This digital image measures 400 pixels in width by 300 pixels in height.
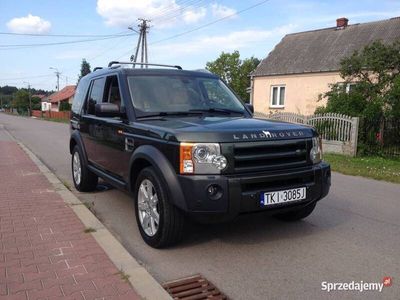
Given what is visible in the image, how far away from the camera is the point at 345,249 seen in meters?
4.70

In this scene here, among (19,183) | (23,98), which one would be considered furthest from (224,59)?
(23,98)

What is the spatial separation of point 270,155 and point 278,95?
25260 mm

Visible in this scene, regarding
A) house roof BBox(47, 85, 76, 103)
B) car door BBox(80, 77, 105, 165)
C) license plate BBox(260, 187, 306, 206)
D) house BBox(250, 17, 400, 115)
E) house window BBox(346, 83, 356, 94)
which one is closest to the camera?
license plate BBox(260, 187, 306, 206)

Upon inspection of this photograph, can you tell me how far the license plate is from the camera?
4.30 meters

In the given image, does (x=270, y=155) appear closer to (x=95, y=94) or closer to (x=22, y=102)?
(x=95, y=94)

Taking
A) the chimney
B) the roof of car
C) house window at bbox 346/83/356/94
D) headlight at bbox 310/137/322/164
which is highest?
the chimney

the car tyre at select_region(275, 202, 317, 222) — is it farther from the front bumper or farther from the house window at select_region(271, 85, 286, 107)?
the house window at select_region(271, 85, 286, 107)

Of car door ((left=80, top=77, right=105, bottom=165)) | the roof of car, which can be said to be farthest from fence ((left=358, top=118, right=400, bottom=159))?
car door ((left=80, top=77, right=105, bottom=165))

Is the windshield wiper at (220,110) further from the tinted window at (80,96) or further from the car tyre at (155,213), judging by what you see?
the tinted window at (80,96)

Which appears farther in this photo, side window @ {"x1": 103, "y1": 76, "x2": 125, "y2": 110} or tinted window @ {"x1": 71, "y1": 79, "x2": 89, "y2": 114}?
tinted window @ {"x1": 71, "y1": 79, "x2": 89, "y2": 114}

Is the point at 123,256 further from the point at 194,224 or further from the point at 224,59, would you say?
the point at 224,59

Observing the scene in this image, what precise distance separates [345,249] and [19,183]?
238 inches

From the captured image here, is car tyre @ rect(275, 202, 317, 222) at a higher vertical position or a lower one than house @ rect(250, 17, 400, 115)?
lower

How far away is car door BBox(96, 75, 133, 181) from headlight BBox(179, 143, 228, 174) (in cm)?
120
